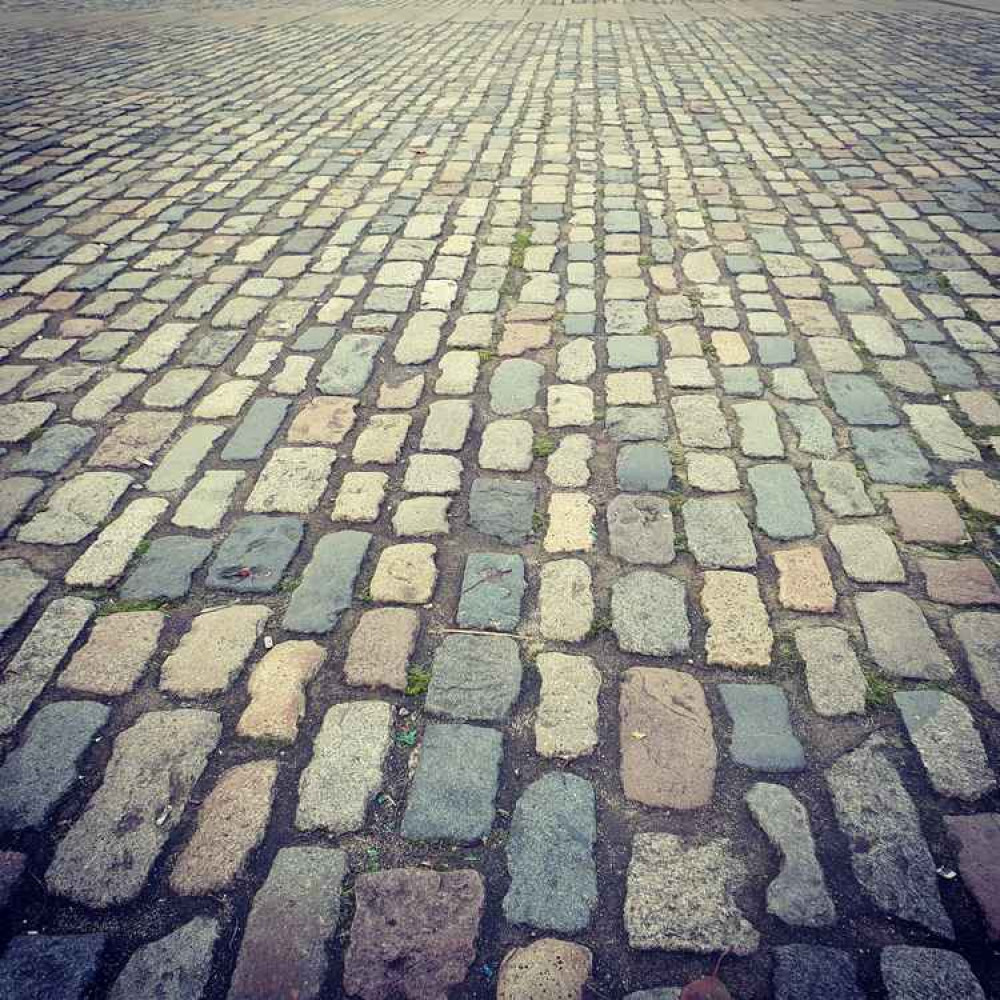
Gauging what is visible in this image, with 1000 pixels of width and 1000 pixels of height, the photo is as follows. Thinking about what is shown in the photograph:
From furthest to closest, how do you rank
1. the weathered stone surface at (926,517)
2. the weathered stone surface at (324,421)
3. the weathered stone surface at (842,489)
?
the weathered stone surface at (324,421) → the weathered stone surface at (842,489) → the weathered stone surface at (926,517)

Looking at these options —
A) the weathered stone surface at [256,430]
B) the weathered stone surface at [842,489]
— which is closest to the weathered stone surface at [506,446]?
the weathered stone surface at [256,430]

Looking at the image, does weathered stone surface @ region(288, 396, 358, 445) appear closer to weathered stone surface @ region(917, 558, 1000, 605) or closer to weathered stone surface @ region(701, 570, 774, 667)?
A: weathered stone surface @ region(701, 570, 774, 667)

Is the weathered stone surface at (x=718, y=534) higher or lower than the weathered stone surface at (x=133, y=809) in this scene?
lower

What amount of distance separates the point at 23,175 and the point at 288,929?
5.87m

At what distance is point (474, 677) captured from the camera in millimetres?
1940

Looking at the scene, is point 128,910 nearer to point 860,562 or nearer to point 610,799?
point 610,799

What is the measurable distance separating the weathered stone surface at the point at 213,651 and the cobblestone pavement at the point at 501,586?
11mm

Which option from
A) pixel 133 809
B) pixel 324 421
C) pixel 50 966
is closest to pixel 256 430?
pixel 324 421

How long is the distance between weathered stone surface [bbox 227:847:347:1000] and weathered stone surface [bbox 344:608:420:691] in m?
0.46

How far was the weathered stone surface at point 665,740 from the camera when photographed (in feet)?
5.54

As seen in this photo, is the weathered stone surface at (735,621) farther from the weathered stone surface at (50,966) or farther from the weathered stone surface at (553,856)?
the weathered stone surface at (50,966)

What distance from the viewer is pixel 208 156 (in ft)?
18.4

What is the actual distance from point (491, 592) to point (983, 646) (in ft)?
4.60

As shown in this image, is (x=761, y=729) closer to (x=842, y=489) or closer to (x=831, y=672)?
(x=831, y=672)
